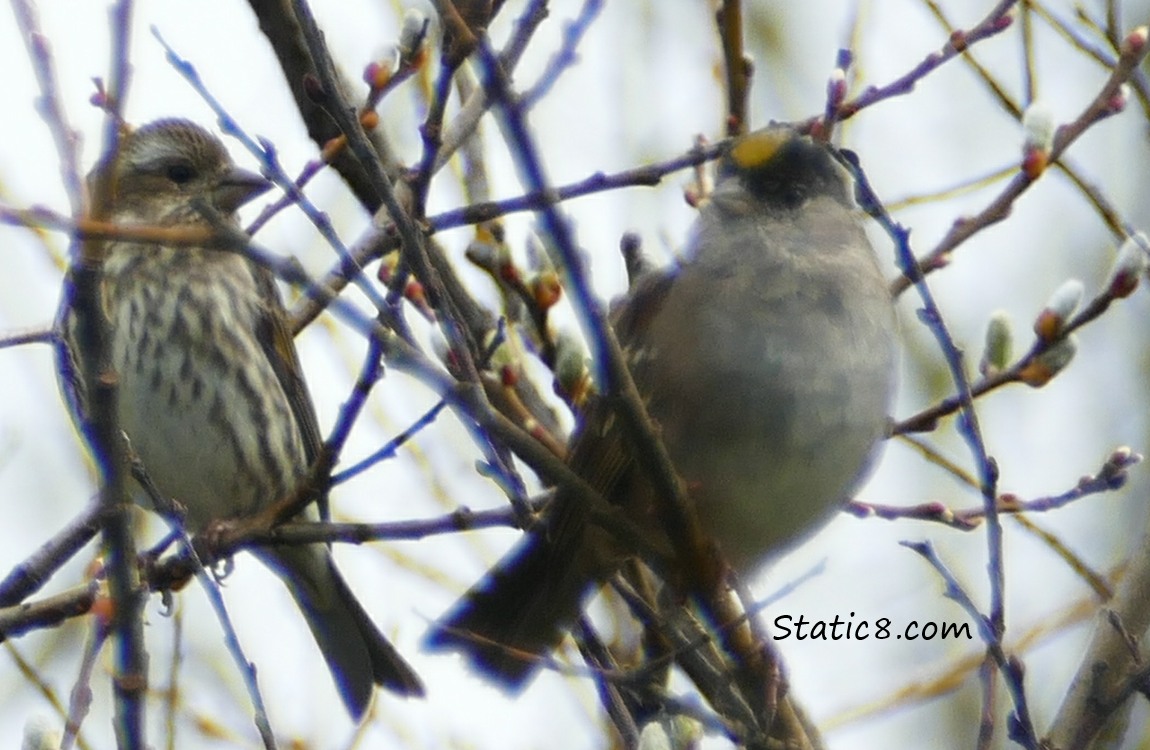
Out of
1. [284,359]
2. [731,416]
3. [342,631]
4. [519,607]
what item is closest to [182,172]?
[284,359]

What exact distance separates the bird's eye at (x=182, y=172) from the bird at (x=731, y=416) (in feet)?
7.46

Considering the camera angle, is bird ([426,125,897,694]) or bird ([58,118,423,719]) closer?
bird ([426,125,897,694])

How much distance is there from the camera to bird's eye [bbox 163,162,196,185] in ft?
19.1

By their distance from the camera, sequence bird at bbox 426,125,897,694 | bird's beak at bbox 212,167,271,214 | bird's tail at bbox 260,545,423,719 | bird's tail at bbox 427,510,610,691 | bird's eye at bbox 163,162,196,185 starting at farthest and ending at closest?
bird's eye at bbox 163,162,196,185
bird's beak at bbox 212,167,271,214
bird's tail at bbox 260,545,423,719
bird's tail at bbox 427,510,610,691
bird at bbox 426,125,897,694

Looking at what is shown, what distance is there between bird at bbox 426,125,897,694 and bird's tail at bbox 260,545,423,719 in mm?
1296

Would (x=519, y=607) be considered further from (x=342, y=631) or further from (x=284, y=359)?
(x=284, y=359)

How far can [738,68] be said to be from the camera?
3.98 m

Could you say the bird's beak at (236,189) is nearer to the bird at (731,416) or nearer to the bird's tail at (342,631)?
the bird's tail at (342,631)

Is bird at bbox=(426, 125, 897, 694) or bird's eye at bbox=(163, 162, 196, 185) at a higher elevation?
bird's eye at bbox=(163, 162, 196, 185)

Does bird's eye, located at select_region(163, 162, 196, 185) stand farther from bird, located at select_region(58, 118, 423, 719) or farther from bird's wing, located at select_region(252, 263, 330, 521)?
bird's wing, located at select_region(252, 263, 330, 521)

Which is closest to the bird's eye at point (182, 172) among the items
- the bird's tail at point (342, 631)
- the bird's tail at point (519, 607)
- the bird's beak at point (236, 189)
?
the bird's beak at point (236, 189)

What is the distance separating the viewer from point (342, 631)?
545 centimetres

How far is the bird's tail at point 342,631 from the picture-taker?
5.30 meters

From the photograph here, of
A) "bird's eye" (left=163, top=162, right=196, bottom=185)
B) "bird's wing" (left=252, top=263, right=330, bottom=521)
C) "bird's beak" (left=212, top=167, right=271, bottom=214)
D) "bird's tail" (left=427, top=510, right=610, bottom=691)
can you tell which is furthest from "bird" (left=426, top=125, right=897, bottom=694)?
"bird's eye" (left=163, top=162, right=196, bottom=185)
